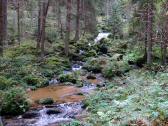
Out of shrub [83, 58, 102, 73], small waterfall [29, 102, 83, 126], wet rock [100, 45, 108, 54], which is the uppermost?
wet rock [100, 45, 108, 54]

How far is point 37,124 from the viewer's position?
43.0ft

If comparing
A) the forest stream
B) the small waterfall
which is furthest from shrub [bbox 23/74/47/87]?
the small waterfall

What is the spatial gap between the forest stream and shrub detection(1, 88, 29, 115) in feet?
1.15

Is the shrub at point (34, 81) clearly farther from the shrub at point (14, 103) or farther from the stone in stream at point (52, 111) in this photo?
the stone in stream at point (52, 111)

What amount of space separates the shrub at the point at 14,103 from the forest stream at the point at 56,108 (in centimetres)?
35

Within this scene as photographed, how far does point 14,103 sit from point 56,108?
6.39 feet

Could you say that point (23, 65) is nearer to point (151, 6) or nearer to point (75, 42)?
point (151, 6)

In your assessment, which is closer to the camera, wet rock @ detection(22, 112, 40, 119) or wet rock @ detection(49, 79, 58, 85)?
wet rock @ detection(22, 112, 40, 119)

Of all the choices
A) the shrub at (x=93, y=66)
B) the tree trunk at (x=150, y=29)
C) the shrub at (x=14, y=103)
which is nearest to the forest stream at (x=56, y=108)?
the shrub at (x=14, y=103)

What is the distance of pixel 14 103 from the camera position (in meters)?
14.7

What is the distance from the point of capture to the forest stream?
13500mm

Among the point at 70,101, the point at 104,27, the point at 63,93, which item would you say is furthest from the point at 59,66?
the point at 104,27

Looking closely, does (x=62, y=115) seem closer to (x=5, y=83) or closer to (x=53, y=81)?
(x=5, y=83)

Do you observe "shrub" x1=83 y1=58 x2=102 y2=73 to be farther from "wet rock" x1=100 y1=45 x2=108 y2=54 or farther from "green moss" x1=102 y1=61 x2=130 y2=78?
"wet rock" x1=100 y1=45 x2=108 y2=54
